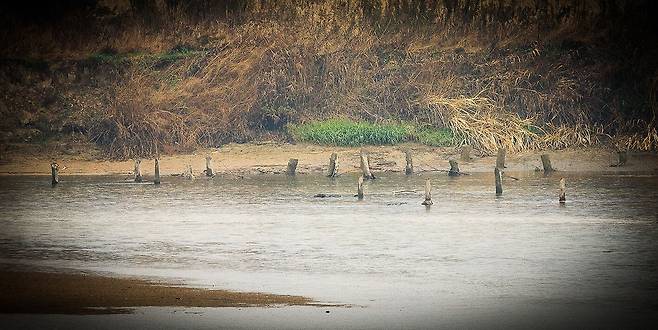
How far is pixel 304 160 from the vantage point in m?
45.6

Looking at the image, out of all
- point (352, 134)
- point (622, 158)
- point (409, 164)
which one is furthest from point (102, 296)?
point (352, 134)

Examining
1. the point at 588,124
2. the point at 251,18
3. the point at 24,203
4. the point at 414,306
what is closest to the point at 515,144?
the point at 588,124

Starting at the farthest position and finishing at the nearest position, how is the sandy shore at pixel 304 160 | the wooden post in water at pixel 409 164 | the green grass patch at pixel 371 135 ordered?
the green grass patch at pixel 371 135 < the sandy shore at pixel 304 160 < the wooden post in water at pixel 409 164

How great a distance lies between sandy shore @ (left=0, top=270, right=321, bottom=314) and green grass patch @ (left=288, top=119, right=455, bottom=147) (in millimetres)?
28607

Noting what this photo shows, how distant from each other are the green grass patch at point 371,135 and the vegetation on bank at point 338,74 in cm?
7

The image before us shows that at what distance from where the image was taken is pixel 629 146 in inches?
1802

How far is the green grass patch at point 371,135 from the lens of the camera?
157ft

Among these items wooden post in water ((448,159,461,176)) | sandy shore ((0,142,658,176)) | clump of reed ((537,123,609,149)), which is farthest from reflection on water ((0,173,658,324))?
clump of reed ((537,123,609,149))

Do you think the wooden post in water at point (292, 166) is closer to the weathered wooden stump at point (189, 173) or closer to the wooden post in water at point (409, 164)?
the weathered wooden stump at point (189, 173)

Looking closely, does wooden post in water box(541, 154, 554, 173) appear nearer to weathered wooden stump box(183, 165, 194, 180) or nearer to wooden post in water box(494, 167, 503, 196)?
wooden post in water box(494, 167, 503, 196)

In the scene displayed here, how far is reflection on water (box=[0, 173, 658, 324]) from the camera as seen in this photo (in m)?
19.3

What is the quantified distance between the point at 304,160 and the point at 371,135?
3598 mm

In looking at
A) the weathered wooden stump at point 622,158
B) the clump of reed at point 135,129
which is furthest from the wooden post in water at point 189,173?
the weathered wooden stump at point 622,158

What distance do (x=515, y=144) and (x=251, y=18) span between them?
15.8 metres
